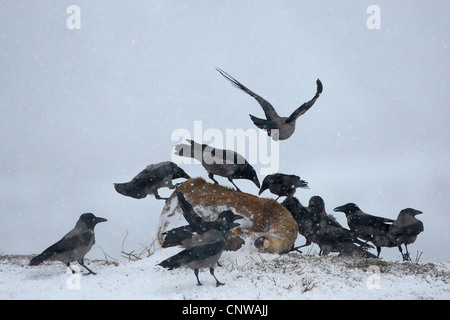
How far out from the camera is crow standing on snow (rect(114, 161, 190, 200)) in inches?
423

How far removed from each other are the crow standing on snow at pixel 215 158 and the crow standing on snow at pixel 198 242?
2906 mm

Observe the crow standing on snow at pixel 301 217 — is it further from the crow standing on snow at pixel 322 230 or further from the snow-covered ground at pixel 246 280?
the snow-covered ground at pixel 246 280

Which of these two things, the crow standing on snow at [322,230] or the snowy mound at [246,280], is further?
the crow standing on snow at [322,230]

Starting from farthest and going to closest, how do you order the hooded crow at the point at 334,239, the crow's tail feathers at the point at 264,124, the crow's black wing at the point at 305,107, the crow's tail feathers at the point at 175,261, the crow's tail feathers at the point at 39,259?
the crow's tail feathers at the point at 264,124, the hooded crow at the point at 334,239, the crow's black wing at the point at 305,107, the crow's tail feathers at the point at 39,259, the crow's tail feathers at the point at 175,261

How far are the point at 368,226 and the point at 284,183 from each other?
99.3 inches

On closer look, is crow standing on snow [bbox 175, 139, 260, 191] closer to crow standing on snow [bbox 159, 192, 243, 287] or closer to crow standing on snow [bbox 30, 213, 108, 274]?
crow standing on snow [bbox 159, 192, 243, 287]

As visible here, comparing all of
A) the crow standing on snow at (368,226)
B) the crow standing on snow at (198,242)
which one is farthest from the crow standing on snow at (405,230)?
the crow standing on snow at (198,242)

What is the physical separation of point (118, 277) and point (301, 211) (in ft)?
18.2

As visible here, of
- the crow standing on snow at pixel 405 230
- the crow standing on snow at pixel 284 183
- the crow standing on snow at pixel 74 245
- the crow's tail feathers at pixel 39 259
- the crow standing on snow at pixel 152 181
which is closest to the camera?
the crow's tail feathers at pixel 39 259

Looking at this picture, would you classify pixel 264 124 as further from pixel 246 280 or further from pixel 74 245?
pixel 74 245

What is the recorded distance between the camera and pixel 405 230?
970 centimetres

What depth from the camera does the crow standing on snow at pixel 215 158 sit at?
10133 millimetres

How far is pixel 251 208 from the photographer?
31.7ft
